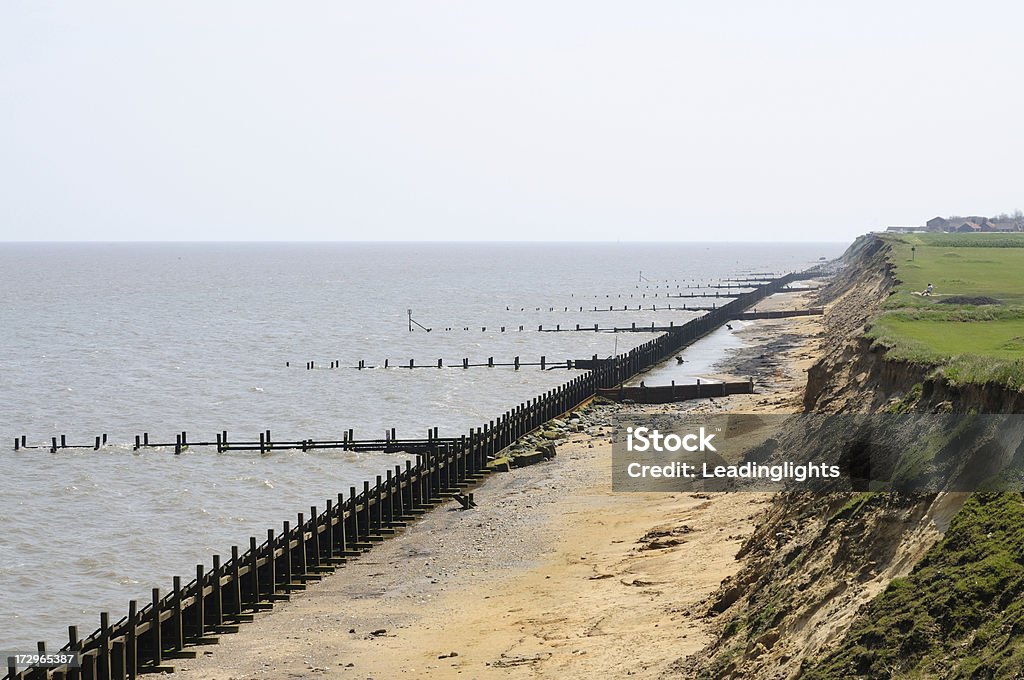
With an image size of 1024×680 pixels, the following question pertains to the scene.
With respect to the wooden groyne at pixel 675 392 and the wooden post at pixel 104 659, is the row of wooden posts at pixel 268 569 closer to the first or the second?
the wooden post at pixel 104 659

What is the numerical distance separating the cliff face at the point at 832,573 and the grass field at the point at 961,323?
758 millimetres

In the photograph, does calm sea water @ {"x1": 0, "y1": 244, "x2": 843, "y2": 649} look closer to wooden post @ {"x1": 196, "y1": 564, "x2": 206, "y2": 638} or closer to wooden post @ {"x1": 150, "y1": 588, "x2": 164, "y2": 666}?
wooden post @ {"x1": 196, "y1": 564, "x2": 206, "y2": 638}

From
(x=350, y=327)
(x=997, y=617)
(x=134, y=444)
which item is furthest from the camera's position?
(x=350, y=327)

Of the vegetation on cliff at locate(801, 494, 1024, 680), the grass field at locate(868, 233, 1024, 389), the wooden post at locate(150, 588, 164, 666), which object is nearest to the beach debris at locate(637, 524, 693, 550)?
the grass field at locate(868, 233, 1024, 389)

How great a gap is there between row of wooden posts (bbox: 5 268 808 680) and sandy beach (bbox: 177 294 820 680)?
2.17ft

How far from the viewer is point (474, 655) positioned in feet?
69.9

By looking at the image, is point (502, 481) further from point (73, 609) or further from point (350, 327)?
point (350, 327)

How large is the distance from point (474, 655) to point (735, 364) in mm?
53733

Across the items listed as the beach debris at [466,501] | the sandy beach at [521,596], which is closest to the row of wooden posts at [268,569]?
the sandy beach at [521,596]

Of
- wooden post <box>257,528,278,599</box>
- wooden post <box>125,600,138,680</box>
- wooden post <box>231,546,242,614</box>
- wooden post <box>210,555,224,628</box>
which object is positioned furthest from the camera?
wooden post <box>257,528,278,599</box>

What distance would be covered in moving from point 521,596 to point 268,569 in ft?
22.1

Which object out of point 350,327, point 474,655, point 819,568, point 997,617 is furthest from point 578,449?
point 350,327

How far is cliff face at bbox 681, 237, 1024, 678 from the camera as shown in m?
14.7

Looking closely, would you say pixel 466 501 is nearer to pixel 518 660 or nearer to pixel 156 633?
pixel 156 633
